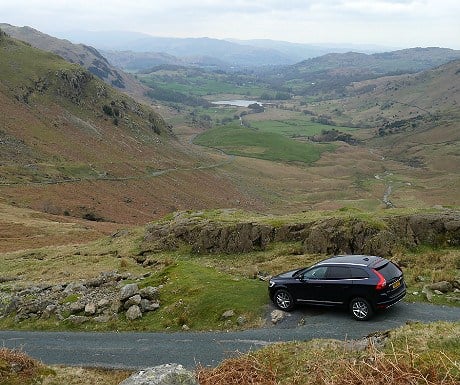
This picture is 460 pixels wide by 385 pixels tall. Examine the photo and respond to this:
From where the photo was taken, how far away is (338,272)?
20.8 m

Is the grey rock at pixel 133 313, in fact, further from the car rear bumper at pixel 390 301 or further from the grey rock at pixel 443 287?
the grey rock at pixel 443 287

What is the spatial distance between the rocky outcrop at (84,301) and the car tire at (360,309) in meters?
9.88

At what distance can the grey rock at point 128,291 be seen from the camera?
25331 millimetres

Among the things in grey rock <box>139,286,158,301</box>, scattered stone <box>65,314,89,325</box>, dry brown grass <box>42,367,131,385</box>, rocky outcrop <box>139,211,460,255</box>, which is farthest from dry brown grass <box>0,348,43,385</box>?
rocky outcrop <box>139,211,460,255</box>

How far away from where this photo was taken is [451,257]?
27.0 meters

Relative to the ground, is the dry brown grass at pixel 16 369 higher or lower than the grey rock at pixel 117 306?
higher

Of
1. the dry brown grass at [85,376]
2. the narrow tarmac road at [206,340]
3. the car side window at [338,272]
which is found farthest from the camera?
the car side window at [338,272]

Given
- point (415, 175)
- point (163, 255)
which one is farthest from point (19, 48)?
point (163, 255)

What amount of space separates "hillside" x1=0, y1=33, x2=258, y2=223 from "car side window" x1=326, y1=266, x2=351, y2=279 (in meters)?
72.6

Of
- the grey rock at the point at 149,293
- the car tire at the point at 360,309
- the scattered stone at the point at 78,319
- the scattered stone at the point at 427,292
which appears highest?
the car tire at the point at 360,309

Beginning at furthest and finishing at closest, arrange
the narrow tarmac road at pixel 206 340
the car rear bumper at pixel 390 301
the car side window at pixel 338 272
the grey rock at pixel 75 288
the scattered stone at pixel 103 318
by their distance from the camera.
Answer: the grey rock at pixel 75 288
the scattered stone at pixel 103 318
the car side window at pixel 338 272
the car rear bumper at pixel 390 301
the narrow tarmac road at pixel 206 340

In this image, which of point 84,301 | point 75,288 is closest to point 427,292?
point 84,301

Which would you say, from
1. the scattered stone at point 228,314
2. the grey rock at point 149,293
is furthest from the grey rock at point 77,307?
the scattered stone at point 228,314

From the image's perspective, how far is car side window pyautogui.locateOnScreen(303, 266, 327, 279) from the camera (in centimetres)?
2114
